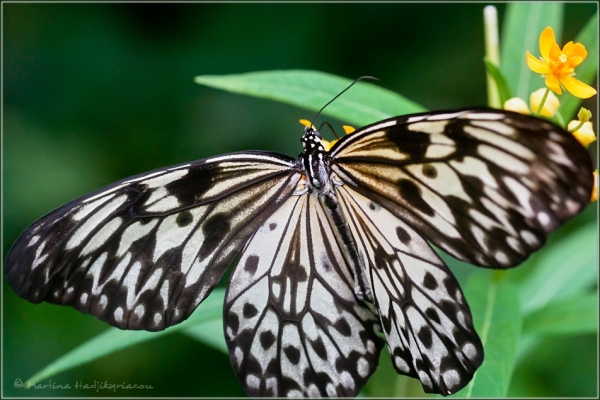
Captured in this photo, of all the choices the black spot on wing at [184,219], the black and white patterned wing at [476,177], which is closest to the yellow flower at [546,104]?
the black and white patterned wing at [476,177]

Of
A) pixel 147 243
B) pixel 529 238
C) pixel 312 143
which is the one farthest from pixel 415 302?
pixel 147 243

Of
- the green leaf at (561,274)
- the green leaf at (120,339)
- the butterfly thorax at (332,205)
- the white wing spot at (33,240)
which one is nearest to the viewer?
the white wing spot at (33,240)

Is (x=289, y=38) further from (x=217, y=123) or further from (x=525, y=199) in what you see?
(x=525, y=199)

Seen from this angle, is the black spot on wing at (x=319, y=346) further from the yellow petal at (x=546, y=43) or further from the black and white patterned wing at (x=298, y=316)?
the yellow petal at (x=546, y=43)

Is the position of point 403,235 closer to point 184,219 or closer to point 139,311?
point 184,219

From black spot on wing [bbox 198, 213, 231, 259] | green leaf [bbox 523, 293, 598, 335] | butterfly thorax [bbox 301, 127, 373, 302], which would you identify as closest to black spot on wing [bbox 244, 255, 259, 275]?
black spot on wing [bbox 198, 213, 231, 259]
